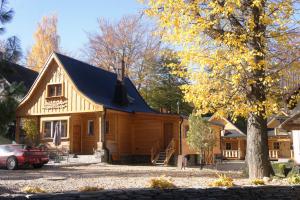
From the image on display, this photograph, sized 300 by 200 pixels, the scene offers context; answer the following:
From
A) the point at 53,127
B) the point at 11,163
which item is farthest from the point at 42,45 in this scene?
the point at 11,163

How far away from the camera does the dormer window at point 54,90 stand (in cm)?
2861

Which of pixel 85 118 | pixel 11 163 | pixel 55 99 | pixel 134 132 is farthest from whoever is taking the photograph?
pixel 134 132

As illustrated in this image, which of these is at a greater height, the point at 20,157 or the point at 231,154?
the point at 20,157

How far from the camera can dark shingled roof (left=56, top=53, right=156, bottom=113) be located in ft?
92.0

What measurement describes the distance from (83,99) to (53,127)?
3499 millimetres

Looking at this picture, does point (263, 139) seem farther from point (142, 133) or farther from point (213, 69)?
point (142, 133)

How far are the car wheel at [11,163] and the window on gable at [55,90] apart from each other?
28.5 feet

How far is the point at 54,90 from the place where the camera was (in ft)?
94.7

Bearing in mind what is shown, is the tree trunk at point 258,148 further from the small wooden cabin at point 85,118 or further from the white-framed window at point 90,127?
the white-framed window at point 90,127

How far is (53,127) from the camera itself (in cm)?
2864

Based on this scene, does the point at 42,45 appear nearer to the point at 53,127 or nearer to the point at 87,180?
the point at 53,127

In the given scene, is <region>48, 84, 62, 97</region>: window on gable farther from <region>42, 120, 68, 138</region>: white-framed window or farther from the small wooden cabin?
<region>42, 120, 68, 138</region>: white-framed window

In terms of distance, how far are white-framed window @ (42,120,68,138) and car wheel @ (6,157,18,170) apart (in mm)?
7514

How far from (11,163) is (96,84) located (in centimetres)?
1107
